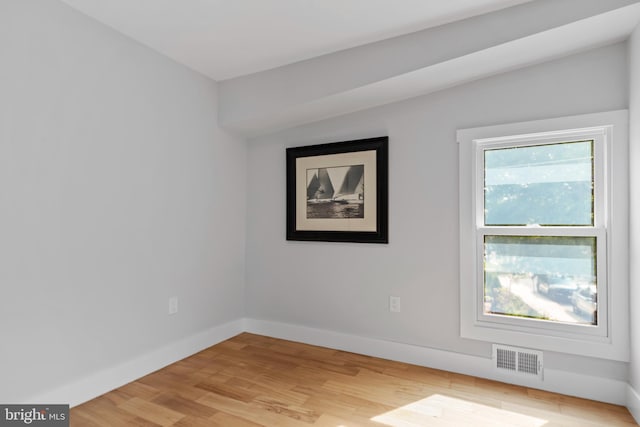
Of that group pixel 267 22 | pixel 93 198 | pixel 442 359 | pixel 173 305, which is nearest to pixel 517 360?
pixel 442 359

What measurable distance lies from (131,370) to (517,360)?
2.57 meters

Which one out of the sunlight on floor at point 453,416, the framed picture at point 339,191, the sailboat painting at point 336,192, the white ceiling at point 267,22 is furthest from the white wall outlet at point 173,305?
the white ceiling at point 267,22

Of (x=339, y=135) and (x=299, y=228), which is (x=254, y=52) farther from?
(x=299, y=228)

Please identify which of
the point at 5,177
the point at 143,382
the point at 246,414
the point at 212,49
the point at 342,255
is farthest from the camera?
the point at 342,255

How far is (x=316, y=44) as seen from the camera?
8.02 feet

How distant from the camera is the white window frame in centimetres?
207

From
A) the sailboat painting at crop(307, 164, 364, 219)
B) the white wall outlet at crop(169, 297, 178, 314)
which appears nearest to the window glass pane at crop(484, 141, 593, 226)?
the sailboat painting at crop(307, 164, 364, 219)

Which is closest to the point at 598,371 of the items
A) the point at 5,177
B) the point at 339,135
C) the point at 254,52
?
the point at 339,135

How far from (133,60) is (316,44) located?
1.26m

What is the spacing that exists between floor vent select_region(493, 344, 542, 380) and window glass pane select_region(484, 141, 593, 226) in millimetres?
847

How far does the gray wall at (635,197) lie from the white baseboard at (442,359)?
0.56ft

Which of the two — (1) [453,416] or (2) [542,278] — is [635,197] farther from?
(1) [453,416]

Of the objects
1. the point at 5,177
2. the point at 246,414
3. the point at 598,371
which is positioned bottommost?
the point at 246,414

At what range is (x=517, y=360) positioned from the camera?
232 cm
